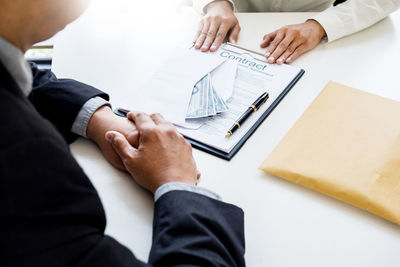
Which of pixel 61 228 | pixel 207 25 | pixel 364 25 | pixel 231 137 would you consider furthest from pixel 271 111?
pixel 61 228

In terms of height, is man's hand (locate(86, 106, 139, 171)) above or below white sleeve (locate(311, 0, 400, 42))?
below

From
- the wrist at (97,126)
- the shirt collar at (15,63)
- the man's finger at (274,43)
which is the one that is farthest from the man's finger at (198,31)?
the shirt collar at (15,63)

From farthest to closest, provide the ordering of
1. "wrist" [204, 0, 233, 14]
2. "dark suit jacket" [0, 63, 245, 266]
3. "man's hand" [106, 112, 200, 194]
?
"wrist" [204, 0, 233, 14], "man's hand" [106, 112, 200, 194], "dark suit jacket" [0, 63, 245, 266]

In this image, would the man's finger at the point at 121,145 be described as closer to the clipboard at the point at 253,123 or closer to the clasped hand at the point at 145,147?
the clasped hand at the point at 145,147

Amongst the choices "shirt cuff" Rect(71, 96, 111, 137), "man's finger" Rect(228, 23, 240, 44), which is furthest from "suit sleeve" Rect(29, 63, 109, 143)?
"man's finger" Rect(228, 23, 240, 44)

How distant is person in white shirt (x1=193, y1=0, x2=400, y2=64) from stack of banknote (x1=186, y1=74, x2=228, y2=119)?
20 centimetres

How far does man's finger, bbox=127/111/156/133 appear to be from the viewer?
2.76 feet

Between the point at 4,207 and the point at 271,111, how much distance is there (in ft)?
2.23

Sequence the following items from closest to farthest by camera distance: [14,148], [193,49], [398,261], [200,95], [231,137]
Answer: [14,148] → [398,261] → [231,137] → [200,95] → [193,49]

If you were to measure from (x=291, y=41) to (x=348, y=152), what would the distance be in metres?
0.46

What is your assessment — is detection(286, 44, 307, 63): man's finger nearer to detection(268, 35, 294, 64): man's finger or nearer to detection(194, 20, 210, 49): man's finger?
detection(268, 35, 294, 64): man's finger

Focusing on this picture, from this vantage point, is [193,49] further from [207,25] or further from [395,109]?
[395,109]

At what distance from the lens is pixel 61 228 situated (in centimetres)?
48

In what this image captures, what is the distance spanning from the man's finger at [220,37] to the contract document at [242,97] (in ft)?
0.06
